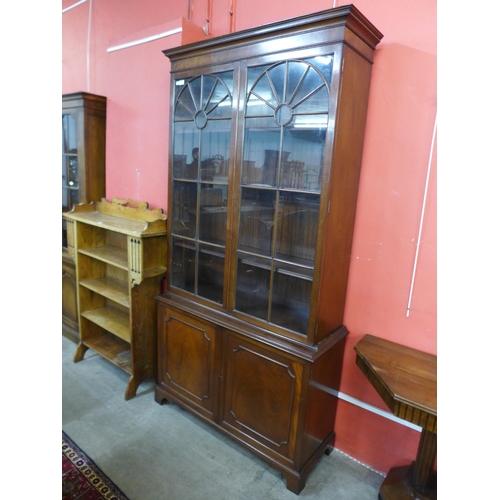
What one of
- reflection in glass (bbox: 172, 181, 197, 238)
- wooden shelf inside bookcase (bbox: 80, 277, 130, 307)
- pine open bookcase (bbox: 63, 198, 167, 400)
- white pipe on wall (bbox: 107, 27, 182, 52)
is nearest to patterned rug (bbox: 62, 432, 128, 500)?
pine open bookcase (bbox: 63, 198, 167, 400)

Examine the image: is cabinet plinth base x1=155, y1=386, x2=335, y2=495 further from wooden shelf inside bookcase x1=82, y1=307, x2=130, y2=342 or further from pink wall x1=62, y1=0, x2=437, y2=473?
wooden shelf inside bookcase x1=82, y1=307, x2=130, y2=342

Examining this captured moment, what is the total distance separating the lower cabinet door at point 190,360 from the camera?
224 centimetres

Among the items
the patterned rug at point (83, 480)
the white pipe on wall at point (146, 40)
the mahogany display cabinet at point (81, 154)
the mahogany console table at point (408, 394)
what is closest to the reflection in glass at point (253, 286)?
the mahogany console table at point (408, 394)

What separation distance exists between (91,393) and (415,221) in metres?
2.54

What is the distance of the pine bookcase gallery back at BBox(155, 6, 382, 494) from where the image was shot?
5.53 ft

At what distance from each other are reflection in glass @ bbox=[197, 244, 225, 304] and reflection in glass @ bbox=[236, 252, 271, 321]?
0.15 metres

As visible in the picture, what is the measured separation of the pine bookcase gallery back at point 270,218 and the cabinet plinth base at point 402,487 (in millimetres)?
382

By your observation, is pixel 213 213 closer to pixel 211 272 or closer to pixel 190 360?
pixel 211 272

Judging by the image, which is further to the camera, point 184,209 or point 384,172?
point 184,209

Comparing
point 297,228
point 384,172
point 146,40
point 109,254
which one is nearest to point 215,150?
point 297,228

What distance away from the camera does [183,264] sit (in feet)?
7.99

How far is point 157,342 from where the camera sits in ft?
8.92

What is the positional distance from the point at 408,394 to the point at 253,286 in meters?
0.94
